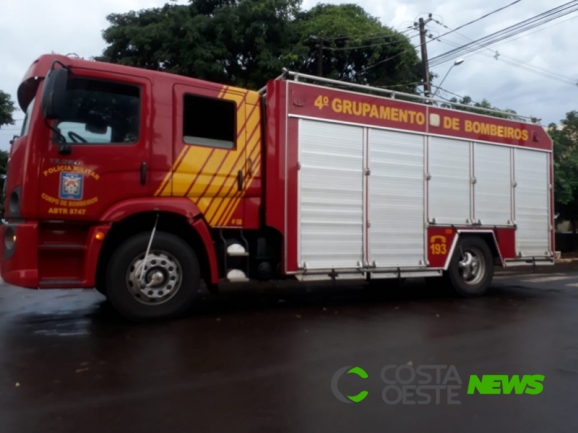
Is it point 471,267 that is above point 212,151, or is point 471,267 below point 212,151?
below

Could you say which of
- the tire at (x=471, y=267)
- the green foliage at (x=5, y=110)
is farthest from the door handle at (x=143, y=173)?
the green foliage at (x=5, y=110)

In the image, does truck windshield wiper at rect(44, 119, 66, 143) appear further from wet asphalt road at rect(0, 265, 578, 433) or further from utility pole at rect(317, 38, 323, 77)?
utility pole at rect(317, 38, 323, 77)

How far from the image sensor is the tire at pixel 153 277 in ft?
21.3

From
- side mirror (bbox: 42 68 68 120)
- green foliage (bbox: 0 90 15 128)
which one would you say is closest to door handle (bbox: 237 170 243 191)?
side mirror (bbox: 42 68 68 120)

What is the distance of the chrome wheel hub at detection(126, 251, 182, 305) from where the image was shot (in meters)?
6.57

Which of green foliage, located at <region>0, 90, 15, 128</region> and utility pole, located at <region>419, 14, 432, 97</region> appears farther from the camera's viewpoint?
utility pole, located at <region>419, 14, 432, 97</region>

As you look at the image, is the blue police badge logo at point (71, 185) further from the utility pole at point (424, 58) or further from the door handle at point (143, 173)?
the utility pole at point (424, 58)

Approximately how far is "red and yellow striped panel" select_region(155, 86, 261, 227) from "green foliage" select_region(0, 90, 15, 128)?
13884 millimetres

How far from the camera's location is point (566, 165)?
20.9m

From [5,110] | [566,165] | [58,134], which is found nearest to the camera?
[58,134]

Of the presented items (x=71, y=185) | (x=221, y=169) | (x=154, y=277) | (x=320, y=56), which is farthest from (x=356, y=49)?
A: (x=71, y=185)

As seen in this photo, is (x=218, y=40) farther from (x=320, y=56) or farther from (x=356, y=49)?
(x=356, y=49)

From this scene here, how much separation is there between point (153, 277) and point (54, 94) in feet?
7.33

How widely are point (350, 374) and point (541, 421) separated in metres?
1.54
